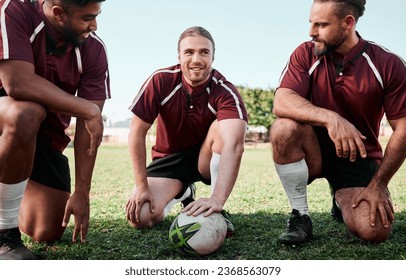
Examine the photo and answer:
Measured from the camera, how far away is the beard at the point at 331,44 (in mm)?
3402

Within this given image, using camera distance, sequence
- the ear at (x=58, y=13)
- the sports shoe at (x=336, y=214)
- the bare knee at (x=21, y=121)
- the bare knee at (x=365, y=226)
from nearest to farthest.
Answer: the bare knee at (x=21, y=121) < the ear at (x=58, y=13) < the bare knee at (x=365, y=226) < the sports shoe at (x=336, y=214)

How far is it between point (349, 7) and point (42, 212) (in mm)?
2763

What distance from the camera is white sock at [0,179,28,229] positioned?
2.89 m

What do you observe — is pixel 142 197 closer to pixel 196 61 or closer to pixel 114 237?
pixel 114 237

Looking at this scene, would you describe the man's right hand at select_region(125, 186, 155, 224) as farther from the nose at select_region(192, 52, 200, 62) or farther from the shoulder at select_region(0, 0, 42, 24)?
the shoulder at select_region(0, 0, 42, 24)

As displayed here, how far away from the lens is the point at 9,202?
2.92 meters

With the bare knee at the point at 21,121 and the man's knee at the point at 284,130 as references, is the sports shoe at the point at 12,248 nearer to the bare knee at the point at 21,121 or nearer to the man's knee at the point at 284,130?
the bare knee at the point at 21,121

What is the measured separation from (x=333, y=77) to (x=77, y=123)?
6.33 ft

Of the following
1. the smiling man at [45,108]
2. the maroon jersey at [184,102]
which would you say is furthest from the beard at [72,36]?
the maroon jersey at [184,102]

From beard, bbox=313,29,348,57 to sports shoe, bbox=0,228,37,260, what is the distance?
7.94 ft

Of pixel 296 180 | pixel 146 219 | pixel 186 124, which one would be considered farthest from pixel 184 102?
pixel 296 180

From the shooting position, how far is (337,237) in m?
3.59

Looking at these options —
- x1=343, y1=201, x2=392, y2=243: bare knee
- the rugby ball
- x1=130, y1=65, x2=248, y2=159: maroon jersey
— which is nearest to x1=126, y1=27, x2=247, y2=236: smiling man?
x1=130, y1=65, x2=248, y2=159: maroon jersey

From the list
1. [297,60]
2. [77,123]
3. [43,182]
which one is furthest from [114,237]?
[297,60]
